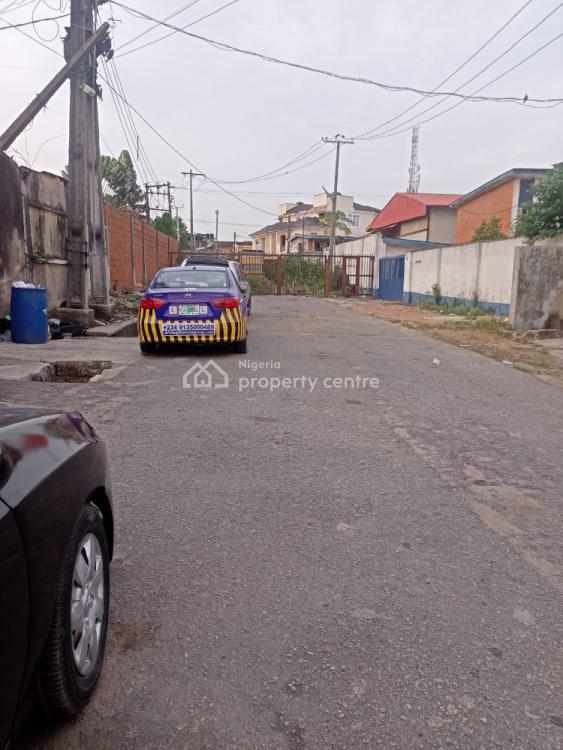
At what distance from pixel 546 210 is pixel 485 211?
1853cm

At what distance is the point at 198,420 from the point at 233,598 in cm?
315

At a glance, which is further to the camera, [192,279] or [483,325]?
[483,325]

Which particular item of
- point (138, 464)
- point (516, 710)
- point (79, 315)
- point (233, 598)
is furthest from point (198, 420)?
point (79, 315)

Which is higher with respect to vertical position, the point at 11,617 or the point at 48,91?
→ the point at 48,91

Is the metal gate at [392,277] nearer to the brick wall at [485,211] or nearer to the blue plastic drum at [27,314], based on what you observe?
the brick wall at [485,211]

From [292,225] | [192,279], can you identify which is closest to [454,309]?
[192,279]

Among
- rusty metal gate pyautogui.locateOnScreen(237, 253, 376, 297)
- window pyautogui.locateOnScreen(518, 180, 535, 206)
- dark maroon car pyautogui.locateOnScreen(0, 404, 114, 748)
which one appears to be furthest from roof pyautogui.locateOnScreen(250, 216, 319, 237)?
dark maroon car pyautogui.locateOnScreen(0, 404, 114, 748)

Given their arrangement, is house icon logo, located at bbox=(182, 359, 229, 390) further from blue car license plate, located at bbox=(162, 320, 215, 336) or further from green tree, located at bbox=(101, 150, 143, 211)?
green tree, located at bbox=(101, 150, 143, 211)

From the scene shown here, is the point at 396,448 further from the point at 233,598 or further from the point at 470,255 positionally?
the point at 470,255

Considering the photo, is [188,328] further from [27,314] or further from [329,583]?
[329,583]

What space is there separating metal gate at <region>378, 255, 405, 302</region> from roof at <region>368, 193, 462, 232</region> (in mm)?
7827

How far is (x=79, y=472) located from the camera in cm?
206

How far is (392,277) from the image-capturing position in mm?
30062

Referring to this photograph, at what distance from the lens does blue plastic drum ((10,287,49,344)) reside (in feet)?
33.3
